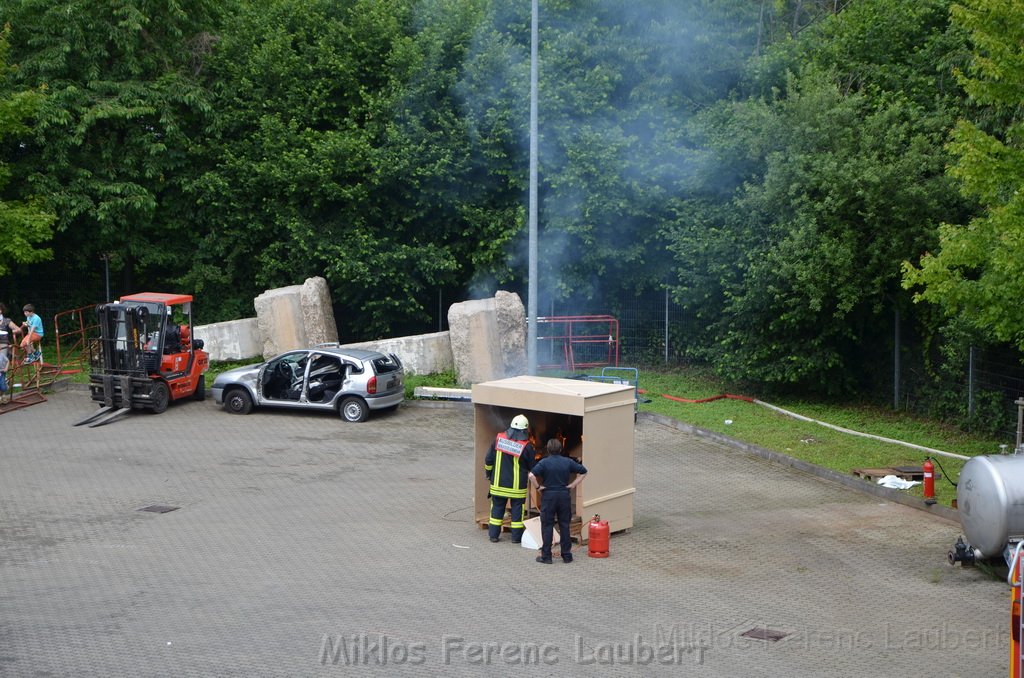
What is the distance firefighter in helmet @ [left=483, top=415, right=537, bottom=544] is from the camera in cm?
1247

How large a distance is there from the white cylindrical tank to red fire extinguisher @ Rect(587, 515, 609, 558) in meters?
3.92

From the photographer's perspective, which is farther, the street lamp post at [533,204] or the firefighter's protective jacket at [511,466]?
the street lamp post at [533,204]

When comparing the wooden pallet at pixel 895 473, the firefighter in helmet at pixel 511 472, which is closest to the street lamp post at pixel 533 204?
the wooden pallet at pixel 895 473

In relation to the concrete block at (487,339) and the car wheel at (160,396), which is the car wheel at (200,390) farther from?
the concrete block at (487,339)

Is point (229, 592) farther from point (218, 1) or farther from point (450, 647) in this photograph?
point (218, 1)

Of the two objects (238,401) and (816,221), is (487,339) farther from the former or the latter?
(816,221)

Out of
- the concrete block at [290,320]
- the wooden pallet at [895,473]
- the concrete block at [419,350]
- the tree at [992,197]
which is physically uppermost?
the tree at [992,197]

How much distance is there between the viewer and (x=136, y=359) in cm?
2062

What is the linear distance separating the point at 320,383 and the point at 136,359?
362cm

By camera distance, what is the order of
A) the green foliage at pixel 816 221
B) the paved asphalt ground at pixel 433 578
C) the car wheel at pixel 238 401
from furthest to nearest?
the car wheel at pixel 238 401 < the green foliage at pixel 816 221 < the paved asphalt ground at pixel 433 578

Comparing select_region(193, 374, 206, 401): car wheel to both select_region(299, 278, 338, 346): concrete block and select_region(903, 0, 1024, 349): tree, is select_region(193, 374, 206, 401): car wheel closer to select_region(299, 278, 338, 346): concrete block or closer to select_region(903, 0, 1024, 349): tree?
select_region(299, 278, 338, 346): concrete block

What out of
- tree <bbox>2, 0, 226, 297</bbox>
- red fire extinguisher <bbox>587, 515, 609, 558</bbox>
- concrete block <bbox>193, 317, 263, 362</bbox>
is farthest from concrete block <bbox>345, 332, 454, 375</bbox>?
red fire extinguisher <bbox>587, 515, 609, 558</bbox>

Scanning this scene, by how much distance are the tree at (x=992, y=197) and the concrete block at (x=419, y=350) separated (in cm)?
1132

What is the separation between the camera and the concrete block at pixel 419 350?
23.8 metres
